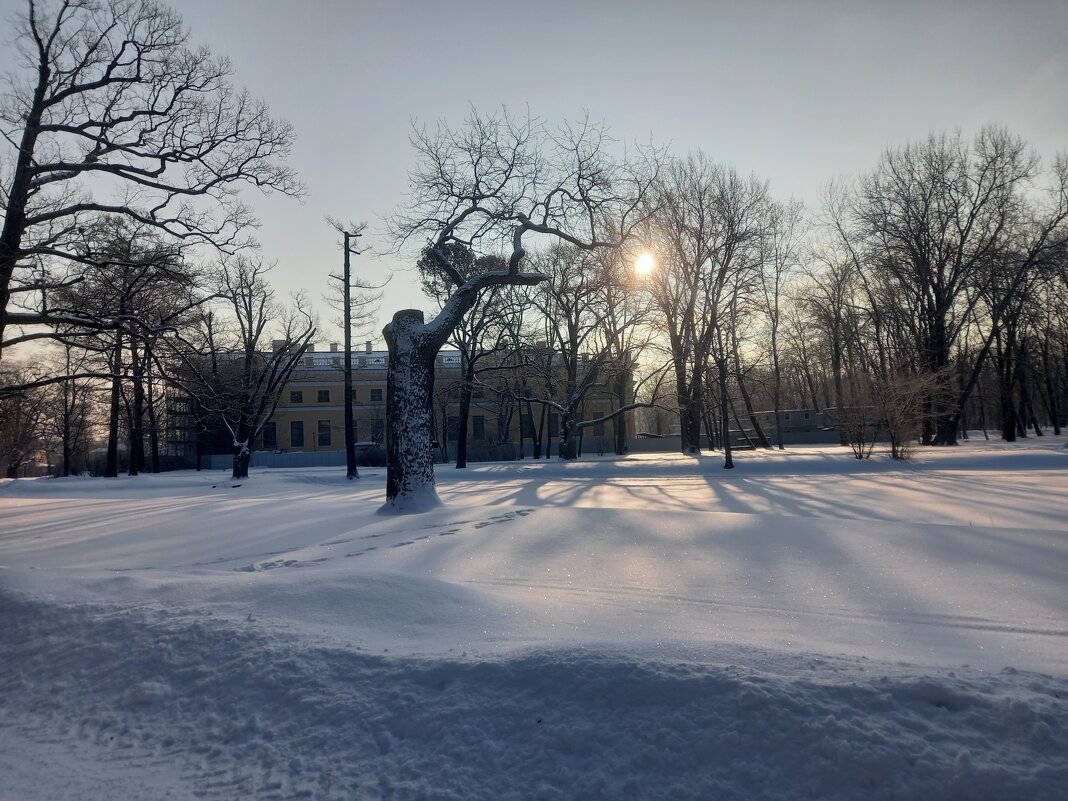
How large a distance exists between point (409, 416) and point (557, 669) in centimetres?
937

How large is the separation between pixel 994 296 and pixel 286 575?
38.2 meters

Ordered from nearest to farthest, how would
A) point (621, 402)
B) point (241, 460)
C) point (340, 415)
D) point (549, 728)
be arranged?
point (549, 728) → point (241, 460) → point (621, 402) → point (340, 415)

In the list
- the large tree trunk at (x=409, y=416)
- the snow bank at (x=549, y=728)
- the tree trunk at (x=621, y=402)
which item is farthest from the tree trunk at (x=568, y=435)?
the snow bank at (x=549, y=728)

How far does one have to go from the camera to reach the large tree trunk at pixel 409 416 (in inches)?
484

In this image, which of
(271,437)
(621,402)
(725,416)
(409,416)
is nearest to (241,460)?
(621,402)

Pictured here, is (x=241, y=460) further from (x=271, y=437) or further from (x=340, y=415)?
(x=271, y=437)

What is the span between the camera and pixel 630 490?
18.3 m

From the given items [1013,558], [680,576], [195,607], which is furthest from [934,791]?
[1013,558]

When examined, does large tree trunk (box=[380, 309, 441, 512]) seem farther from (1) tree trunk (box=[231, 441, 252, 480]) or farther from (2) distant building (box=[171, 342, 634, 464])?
(2) distant building (box=[171, 342, 634, 464])

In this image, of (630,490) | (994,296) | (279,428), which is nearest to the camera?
(630,490)

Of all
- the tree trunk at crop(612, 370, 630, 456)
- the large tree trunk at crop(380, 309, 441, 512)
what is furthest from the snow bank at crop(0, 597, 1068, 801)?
the tree trunk at crop(612, 370, 630, 456)

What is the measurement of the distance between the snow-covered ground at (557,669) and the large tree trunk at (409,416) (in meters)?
3.57

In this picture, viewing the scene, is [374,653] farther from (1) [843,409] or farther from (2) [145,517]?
(1) [843,409]

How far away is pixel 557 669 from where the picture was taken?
352 cm
